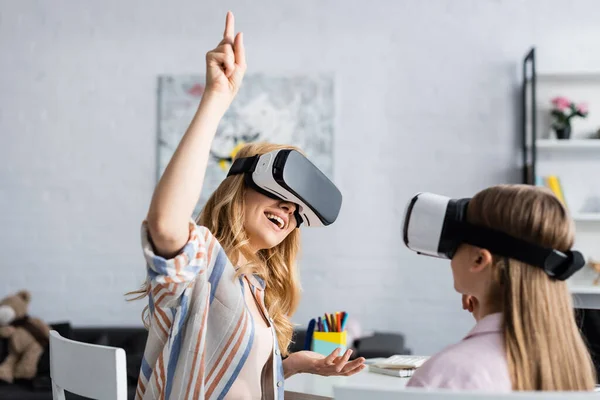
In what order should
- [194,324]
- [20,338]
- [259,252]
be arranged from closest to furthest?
[194,324], [259,252], [20,338]

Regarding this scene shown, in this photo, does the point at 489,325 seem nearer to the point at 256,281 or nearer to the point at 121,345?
the point at 256,281

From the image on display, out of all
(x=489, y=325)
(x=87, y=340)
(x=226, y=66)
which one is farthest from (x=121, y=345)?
(x=489, y=325)

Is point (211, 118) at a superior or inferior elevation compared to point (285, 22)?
inferior

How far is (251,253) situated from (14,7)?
2.97 meters

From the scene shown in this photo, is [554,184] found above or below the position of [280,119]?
below

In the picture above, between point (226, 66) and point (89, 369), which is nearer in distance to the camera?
point (226, 66)

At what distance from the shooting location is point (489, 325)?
103 cm

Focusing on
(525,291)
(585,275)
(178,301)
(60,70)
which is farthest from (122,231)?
(525,291)

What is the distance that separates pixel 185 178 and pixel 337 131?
2683 millimetres

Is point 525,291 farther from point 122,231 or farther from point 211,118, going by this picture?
point 122,231

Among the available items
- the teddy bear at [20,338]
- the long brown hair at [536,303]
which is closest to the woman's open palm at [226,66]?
the long brown hair at [536,303]

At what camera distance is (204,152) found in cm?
104

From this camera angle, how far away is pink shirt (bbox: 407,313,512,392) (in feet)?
3.12

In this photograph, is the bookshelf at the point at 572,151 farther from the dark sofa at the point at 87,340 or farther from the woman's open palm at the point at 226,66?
the woman's open palm at the point at 226,66
